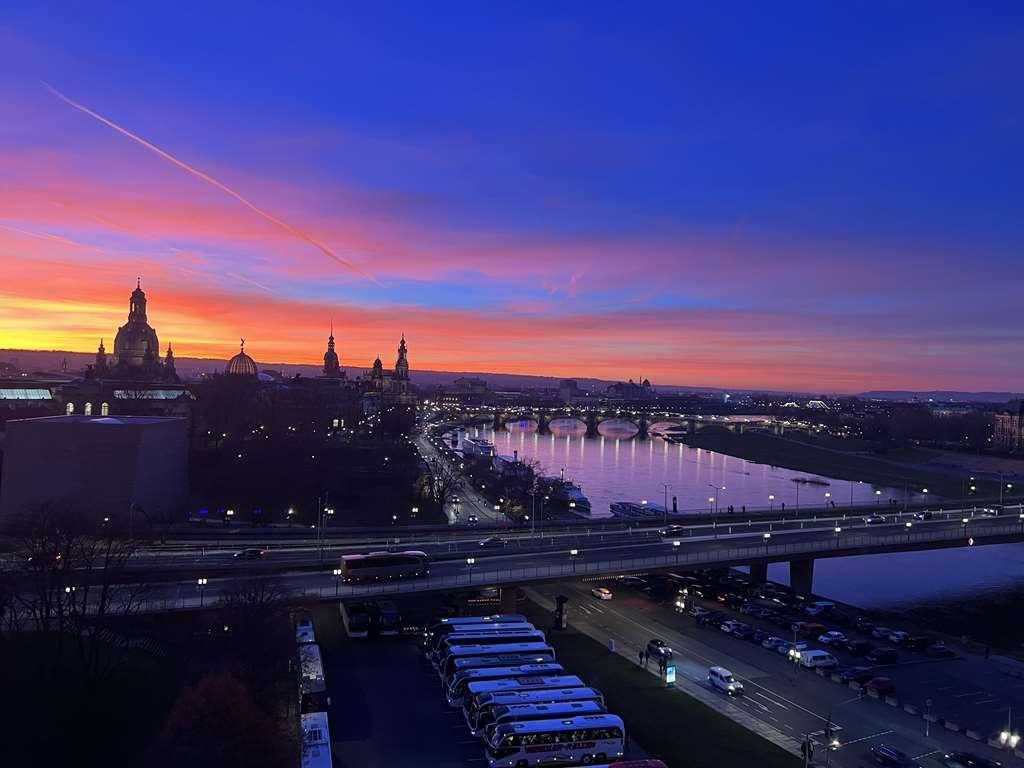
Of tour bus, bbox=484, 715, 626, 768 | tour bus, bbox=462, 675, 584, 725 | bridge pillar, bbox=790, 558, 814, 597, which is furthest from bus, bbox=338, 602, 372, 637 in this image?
bridge pillar, bbox=790, 558, 814, 597

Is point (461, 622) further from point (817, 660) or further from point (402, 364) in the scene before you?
point (402, 364)

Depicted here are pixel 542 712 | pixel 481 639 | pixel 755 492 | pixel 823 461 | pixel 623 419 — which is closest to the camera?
pixel 542 712

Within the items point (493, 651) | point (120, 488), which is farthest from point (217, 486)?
point (493, 651)

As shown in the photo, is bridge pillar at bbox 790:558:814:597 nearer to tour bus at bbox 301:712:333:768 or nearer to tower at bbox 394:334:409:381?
tour bus at bbox 301:712:333:768

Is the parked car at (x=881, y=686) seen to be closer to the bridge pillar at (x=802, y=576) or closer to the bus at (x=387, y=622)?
the bridge pillar at (x=802, y=576)

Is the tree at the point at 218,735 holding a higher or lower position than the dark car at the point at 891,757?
higher

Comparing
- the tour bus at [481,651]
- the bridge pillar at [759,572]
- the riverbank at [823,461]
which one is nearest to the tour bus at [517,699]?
the tour bus at [481,651]

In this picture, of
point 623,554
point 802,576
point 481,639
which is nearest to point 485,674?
point 481,639
